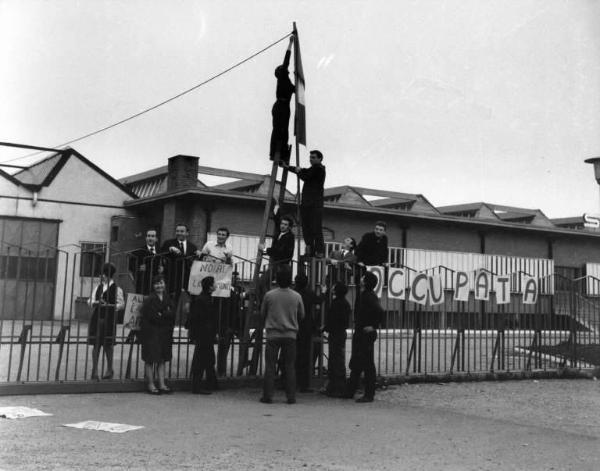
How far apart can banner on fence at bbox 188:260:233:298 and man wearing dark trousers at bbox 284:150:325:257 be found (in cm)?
143

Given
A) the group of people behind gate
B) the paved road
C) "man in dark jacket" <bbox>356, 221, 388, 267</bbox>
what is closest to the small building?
"man in dark jacket" <bbox>356, 221, 388, 267</bbox>

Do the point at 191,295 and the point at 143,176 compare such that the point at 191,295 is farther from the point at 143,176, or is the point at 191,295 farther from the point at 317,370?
the point at 143,176

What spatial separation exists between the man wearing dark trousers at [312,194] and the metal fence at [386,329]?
21.2 inches

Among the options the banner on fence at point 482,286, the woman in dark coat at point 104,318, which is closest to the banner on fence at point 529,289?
the banner on fence at point 482,286

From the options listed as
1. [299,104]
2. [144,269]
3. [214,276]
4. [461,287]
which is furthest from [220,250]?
[461,287]

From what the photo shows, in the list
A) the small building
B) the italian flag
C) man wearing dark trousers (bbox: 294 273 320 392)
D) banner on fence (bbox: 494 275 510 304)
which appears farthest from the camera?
the small building

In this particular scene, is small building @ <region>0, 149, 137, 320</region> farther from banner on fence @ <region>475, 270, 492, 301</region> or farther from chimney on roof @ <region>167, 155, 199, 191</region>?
banner on fence @ <region>475, 270, 492, 301</region>

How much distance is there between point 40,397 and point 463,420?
5399mm

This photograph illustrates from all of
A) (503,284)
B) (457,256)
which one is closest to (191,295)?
(503,284)

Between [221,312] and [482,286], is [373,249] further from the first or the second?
[221,312]

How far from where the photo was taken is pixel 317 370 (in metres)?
11.9

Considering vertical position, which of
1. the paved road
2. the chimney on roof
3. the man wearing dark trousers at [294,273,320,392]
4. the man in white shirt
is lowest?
the paved road

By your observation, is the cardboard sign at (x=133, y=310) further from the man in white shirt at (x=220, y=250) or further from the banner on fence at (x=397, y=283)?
the banner on fence at (x=397, y=283)

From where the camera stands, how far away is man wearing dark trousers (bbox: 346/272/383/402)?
10.2 m
